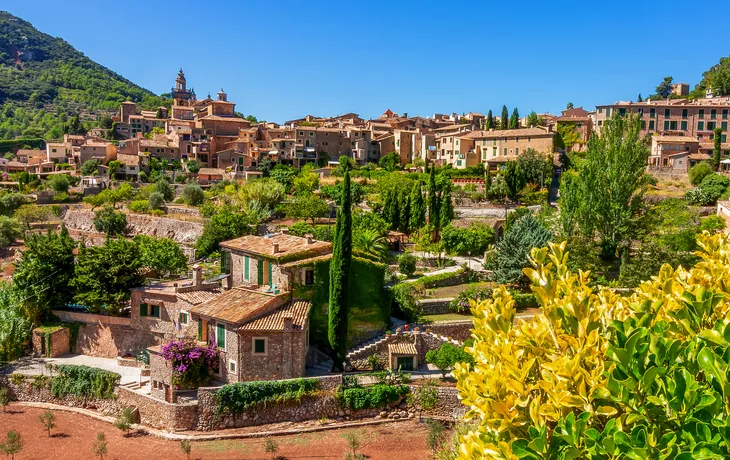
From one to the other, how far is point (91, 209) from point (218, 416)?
47108 millimetres

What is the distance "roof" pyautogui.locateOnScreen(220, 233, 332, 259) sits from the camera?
2489 centimetres

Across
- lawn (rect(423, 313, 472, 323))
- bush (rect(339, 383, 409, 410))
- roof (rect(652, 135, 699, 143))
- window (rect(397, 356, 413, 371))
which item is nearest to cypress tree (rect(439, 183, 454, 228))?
lawn (rect(423, 313, 472, 323))

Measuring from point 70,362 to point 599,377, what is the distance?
28031mm

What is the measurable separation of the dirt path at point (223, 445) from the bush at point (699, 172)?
4204cm

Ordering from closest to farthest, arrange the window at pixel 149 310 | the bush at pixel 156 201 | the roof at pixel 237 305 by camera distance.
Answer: the roof at pixel 237 305, the window at pixel 149 310, the bush at pixel 156 201

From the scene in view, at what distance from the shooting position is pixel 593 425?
4.04 metres

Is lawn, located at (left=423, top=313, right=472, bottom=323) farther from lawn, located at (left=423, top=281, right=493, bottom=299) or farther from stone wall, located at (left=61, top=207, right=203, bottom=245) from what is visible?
stone wall, located at (left=61, top=207, right=203, bottom=245)

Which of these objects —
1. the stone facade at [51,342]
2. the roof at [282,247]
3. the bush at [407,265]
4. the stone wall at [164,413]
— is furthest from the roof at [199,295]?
the bush at [407,265]

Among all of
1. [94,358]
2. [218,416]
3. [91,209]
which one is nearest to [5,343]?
[94,358]

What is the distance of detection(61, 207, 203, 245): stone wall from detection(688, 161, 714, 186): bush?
45.1 m

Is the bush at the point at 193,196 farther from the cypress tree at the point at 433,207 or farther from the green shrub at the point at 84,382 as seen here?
the green shrub at the point at 84,382

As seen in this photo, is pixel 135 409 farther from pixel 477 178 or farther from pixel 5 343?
pixel 477 178

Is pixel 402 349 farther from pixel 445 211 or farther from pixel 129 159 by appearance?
pixel 129 159

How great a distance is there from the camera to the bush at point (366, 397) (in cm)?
2189
